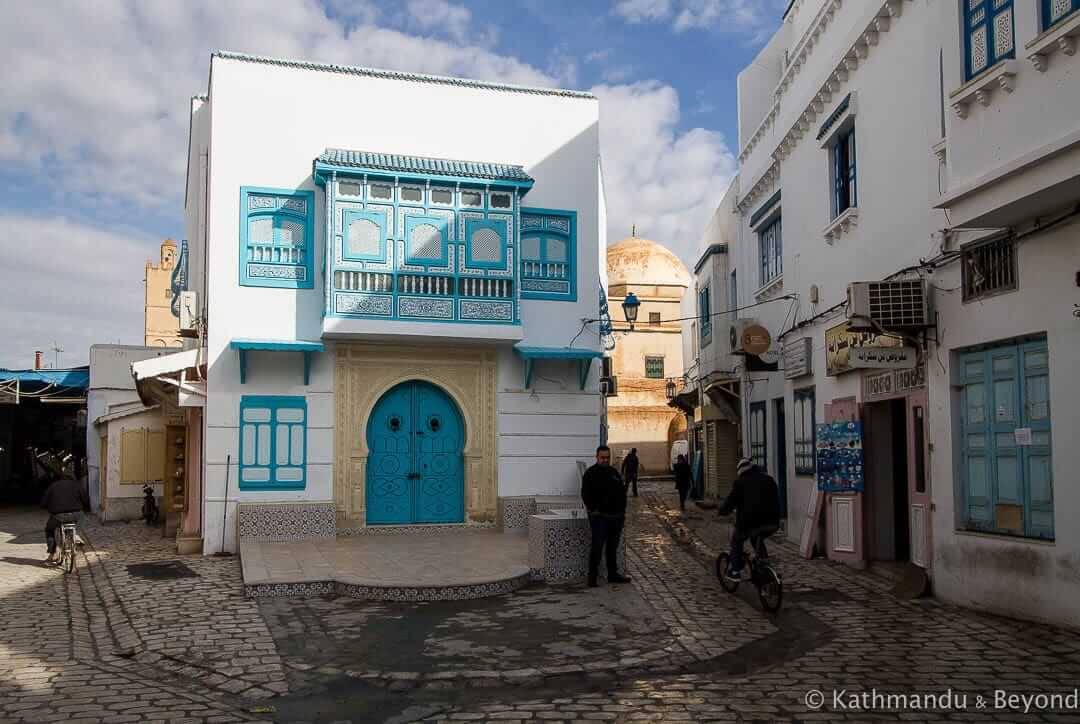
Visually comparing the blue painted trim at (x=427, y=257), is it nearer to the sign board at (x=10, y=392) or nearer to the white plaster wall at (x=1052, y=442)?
the white plaster wall at (x=1052, y=442)

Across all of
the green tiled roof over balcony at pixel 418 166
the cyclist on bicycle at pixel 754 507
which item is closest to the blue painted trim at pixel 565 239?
the green tiled roof over balcony at pixel 418 166

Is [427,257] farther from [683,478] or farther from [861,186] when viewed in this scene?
[683,478]

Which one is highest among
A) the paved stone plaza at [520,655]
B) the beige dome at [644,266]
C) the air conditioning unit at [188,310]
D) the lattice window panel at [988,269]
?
the beige dome at [644,266]

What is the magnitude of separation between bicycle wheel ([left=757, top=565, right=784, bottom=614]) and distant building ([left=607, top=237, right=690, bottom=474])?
29.3 metres

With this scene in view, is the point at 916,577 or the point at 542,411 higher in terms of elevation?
the point at 542,411

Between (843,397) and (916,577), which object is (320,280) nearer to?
(843,397)

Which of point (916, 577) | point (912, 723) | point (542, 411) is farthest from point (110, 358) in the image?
point (912, 723)

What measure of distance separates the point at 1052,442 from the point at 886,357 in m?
2.30

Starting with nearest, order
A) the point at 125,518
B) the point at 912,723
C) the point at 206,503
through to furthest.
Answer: the point at 912,723 → the point at 206,503 → the point at 125,518

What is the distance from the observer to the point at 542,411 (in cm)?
1555

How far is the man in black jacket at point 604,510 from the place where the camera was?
34.9ft

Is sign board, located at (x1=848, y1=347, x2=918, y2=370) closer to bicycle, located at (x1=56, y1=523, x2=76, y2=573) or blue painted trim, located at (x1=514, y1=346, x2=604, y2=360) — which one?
blue painted trim, located at (x1=514, y1=346, x2=604, y2=360)

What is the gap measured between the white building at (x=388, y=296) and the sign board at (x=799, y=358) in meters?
3.11

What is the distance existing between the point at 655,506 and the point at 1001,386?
1503 cm
